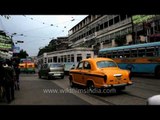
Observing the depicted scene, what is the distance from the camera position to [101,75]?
1165 centimetres

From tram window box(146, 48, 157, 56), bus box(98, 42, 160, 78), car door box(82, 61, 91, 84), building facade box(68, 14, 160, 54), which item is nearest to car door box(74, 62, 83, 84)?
car door box(82, 61, 91, 84)

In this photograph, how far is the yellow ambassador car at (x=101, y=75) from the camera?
11602 millimetres

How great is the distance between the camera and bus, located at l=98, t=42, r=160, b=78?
1972 cm

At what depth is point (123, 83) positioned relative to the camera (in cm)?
1204

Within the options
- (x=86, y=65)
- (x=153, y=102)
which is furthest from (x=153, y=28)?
(x=153, y=102)

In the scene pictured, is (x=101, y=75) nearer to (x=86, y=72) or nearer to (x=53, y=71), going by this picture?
(x=86, y=72)

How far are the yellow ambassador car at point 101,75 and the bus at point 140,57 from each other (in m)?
7.53

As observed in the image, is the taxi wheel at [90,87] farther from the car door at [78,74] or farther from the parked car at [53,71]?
the parked car at [53,71]

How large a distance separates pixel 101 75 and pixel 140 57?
34.4 feet

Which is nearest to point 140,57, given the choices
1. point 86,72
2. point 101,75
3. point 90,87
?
point 86,72

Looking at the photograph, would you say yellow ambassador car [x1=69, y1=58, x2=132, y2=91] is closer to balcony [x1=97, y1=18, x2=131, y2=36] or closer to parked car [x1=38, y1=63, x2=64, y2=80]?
parked car [x1=38, y1=63, x2=64, y2=80]

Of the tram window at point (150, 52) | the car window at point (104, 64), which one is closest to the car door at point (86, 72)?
the car window at point (104, 64)
